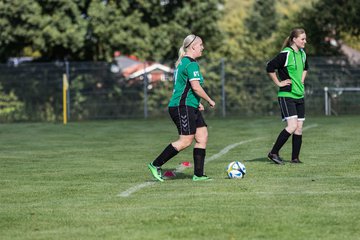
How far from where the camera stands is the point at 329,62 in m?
37.7

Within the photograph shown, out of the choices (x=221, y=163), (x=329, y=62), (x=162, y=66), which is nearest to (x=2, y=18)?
(x=162, y=66)

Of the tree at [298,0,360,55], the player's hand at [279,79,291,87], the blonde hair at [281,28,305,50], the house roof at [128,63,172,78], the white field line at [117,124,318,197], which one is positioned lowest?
the white field line at [117,124,318,197]

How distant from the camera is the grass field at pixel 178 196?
8.16 m

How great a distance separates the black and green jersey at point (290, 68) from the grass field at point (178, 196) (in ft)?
3.53

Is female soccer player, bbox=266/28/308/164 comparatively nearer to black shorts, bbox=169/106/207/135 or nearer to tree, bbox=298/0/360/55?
black shorts, bbox=169/106/207/135

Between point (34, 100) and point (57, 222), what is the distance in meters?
30.4

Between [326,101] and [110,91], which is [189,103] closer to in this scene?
[326,101]

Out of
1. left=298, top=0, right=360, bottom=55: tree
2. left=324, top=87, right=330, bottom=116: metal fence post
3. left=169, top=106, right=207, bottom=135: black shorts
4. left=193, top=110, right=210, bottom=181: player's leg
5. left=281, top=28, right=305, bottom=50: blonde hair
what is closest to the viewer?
left=169, top=106, right=207, bottom=135: black shorts

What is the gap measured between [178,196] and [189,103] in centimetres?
196

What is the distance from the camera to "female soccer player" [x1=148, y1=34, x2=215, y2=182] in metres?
12.0

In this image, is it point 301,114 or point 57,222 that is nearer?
point 57,222

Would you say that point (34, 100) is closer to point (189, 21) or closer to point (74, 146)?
point (189, 21)

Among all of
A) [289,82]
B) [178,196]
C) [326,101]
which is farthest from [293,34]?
[326,101]

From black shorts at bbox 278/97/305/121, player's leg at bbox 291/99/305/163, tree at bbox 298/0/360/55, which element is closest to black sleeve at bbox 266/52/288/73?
black shorts at bbox 278/97/305/121
